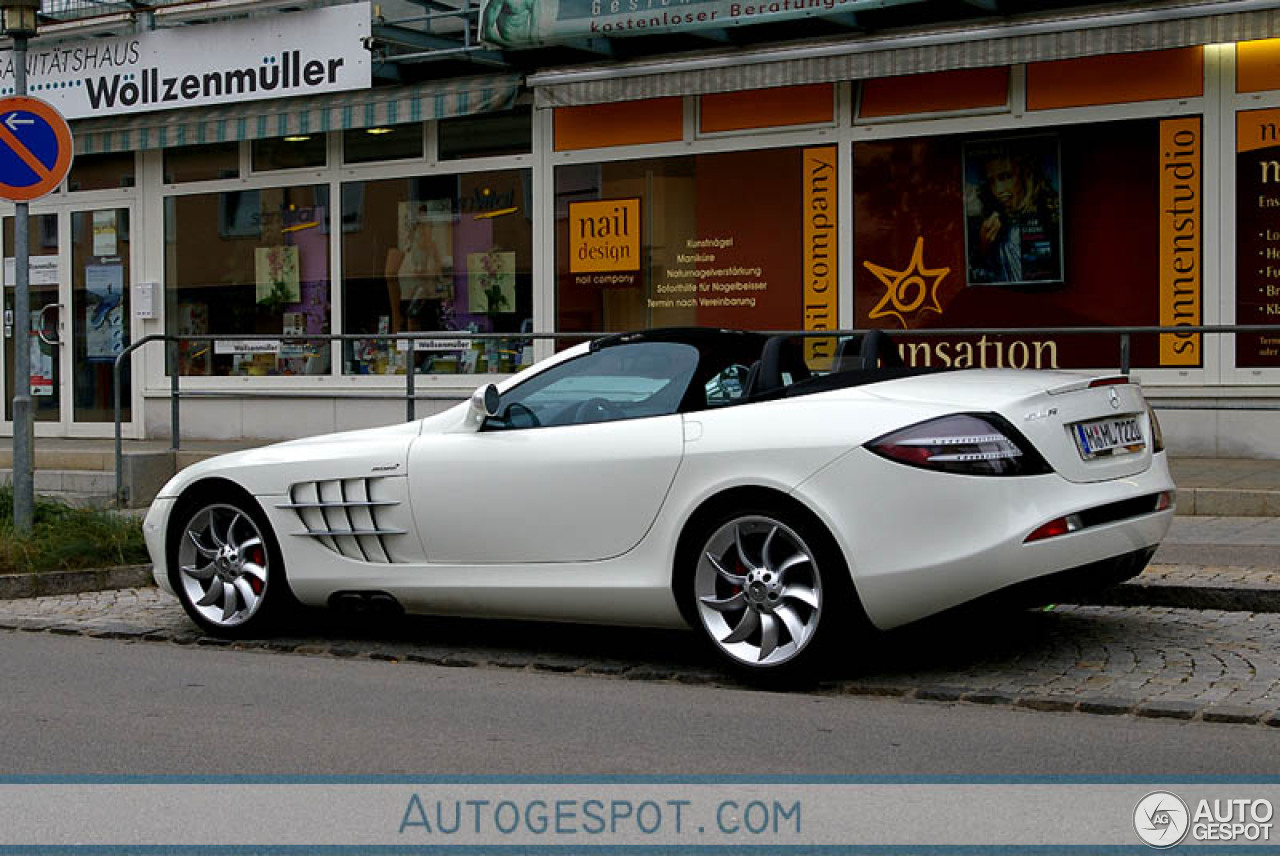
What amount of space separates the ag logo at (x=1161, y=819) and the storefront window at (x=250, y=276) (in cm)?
1249

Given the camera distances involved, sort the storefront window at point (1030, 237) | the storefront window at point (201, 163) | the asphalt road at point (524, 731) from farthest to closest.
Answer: the storefront window at point (201, 163) < the storefront window at point (1030, 237) < the asphalt road at point (524, 731)

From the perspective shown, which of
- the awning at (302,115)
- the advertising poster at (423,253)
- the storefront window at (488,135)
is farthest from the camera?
the advertising poster at (423,253)

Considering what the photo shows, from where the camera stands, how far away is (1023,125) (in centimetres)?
1338

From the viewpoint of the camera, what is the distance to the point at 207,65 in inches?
639

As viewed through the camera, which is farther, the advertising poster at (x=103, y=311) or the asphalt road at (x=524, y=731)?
the advertising poster at (x=103, y=311)

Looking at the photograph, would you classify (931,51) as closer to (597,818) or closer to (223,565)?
(223,565)

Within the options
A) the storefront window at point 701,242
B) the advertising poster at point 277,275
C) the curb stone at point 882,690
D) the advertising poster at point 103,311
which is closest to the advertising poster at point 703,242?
the storefront window at point 701,242

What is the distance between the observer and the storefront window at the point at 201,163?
17297 millimetres

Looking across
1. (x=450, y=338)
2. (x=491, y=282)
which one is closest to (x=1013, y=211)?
(x=450, y=338)

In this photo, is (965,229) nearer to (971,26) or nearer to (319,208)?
(971,26)

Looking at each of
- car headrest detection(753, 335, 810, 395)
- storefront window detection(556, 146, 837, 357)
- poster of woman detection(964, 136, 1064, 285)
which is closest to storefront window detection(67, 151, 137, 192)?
storefront window detection(556, 146, 837, 357)

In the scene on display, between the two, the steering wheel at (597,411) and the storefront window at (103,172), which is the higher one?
the storefront window at (103,172)

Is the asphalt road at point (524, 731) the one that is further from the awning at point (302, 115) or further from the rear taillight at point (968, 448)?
the awning at point (302, 115)

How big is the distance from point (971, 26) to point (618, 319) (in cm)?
411
